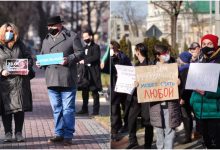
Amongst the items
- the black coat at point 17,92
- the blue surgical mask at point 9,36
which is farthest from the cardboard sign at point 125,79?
the blue surgical mask at point 9,36

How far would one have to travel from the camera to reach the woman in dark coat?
6.01m

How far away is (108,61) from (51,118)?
3.20ft

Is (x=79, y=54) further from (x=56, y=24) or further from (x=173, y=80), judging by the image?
(x=173, y=80)

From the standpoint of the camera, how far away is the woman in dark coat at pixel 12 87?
6.01m

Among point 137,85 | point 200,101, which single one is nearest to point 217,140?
point 200,101

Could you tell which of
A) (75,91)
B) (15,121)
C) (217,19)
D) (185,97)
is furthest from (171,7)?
(15,121)

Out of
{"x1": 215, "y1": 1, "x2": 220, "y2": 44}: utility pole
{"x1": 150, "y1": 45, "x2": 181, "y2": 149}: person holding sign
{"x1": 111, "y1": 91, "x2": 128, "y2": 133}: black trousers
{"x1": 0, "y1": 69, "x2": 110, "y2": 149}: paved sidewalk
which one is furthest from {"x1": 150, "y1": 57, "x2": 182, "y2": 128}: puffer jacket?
{"x1": 215, "y1": 1, "x2": 220, "y2": 44}: utility pole

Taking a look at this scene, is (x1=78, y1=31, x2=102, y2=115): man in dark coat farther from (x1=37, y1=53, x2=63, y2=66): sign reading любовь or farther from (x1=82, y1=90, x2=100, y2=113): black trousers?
(x1=37, y1=53, x2=63, y2=66): sign reading любовь

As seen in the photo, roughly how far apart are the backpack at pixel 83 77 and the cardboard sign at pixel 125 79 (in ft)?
4.21

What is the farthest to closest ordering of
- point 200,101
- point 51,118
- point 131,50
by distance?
point 131,50 < point 51,118 < point 200,101

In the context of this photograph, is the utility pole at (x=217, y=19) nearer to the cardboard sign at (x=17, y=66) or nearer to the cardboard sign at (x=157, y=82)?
the cardboard sign at (x=157, y=82)

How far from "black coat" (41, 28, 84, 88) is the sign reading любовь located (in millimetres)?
86

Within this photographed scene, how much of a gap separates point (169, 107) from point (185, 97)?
24cm

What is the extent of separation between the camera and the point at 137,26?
6.97 metres
